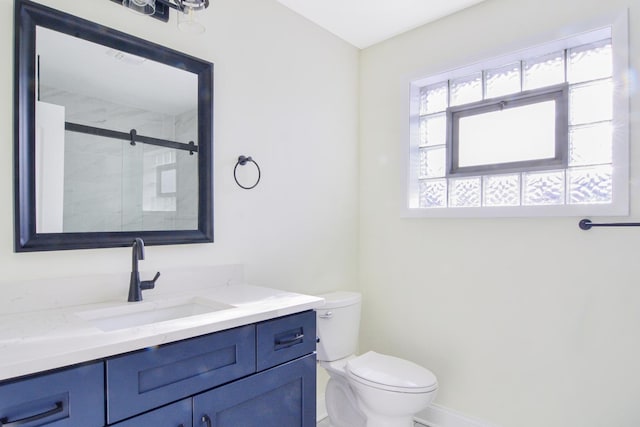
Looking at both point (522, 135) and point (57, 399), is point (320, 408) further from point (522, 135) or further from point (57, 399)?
point (522, 135)

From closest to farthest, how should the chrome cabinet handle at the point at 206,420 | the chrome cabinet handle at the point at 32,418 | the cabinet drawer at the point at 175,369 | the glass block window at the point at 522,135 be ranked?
the chrome cabinet handle at the point at 32,418 < the cabinet drawer at the point at 175,369 < the chrome cabinet handle at the point at 206,420 < the glass block window at the point at 522,135

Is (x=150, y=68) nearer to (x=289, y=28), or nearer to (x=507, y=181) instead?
(x=289, y=28)

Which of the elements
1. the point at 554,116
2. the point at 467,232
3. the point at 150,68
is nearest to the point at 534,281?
the point at 467,232

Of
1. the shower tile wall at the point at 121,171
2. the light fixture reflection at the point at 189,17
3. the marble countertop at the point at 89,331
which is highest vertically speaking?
the light fixture reflection at the point at 189,17

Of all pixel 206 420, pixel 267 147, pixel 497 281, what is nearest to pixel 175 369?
pixel 206 420

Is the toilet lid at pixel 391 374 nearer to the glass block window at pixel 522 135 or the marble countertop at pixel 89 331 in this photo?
the marble countertop at pixel 89 331

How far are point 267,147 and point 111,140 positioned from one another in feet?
2.58

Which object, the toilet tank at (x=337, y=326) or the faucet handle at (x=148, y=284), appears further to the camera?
the toilet tank at (x=337, y=326)

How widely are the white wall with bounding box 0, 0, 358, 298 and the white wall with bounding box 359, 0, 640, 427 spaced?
0.26 m

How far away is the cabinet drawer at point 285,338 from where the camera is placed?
1.30 meters

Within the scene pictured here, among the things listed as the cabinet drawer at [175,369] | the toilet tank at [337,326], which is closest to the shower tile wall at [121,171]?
the cabinet drawer at [175,369]

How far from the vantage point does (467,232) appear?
7.00 ft

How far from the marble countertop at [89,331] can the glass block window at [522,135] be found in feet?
4.16

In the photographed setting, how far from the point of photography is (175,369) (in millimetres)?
1064
